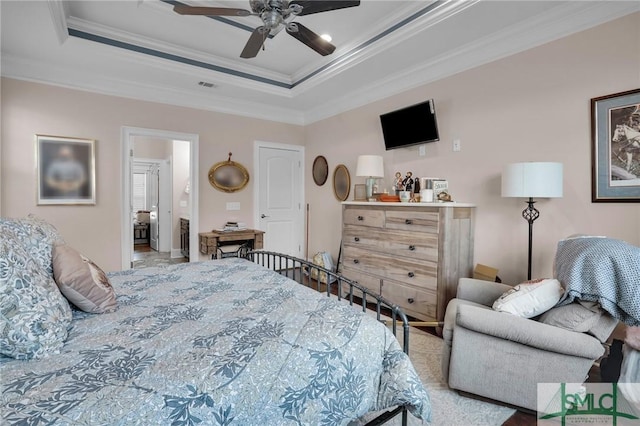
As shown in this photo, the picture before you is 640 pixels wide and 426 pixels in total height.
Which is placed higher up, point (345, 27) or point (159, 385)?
point (345, 27)

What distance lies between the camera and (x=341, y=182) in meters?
4.83

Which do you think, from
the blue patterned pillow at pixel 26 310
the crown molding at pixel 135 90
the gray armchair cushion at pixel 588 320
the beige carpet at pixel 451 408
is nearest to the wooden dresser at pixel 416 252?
the beige carpet at pixel 451 408

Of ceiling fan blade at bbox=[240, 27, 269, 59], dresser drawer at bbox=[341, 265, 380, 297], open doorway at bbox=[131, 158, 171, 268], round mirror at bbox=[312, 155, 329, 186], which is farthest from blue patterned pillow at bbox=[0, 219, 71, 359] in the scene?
open doorway at bbox=[131, 158, 171, 268]

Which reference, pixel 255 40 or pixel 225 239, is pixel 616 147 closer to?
pixel 255 40

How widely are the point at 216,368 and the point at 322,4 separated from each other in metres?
2.16

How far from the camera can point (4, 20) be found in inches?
106

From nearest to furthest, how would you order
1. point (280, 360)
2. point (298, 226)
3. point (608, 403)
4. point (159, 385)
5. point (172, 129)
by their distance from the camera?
point (159, 385) → point (280, 360) → point (608, 403) → point (172, 129) → point (298, 226)

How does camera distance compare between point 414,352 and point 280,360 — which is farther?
point 414,352

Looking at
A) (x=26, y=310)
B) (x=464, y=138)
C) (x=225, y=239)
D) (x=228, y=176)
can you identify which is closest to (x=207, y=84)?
(x=228, y=176)

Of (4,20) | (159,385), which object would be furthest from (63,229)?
(159,385)

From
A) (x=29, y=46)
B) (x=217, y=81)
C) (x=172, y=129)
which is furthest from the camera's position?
(x=172, y=129)

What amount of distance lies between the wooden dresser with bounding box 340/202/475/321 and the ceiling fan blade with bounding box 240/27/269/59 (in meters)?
1.95

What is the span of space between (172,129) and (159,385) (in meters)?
4.17

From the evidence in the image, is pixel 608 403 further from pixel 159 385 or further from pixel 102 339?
pixel 102 339
